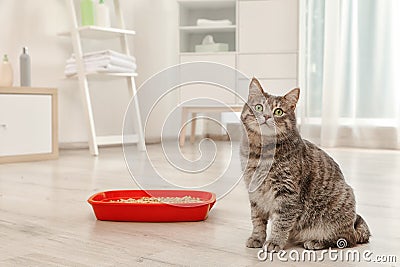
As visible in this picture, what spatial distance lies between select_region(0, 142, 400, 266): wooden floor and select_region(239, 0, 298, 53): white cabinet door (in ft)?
5.52

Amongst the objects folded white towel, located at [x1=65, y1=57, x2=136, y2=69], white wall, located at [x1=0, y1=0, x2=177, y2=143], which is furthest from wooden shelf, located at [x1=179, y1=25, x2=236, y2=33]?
folded white towel, located at [x1=65, y1=57, x2=136, y2=69]

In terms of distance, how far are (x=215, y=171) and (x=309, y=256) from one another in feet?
0.90

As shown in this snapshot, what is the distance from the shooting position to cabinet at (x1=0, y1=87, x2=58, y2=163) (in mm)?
2439

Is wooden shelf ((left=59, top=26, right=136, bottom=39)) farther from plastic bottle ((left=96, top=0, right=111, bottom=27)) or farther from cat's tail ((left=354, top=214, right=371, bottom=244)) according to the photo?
cat's tail ((left=354, top=214, right=371, bottom=244))

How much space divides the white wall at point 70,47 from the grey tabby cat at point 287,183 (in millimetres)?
2155

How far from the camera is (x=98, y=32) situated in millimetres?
2953

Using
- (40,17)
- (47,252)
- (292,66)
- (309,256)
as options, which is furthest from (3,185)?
(292,66)

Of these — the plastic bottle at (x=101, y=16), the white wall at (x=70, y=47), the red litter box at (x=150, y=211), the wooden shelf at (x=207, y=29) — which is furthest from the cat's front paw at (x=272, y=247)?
the wooden shelf at (x=207, y=29)

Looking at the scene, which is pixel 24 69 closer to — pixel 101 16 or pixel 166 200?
pixel 101 16

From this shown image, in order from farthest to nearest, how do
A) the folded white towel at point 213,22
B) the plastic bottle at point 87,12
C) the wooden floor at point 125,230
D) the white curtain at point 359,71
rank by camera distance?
1. the folded white towel at point 213,22
2. the white curtain at point 359,71
3. the plastic bottle at point 87,12
4. the wooden floor at point 125,230

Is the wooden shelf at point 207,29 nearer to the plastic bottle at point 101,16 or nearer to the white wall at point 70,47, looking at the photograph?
the white wall at point 70,47

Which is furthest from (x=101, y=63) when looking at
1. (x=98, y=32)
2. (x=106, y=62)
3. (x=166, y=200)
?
(x=166, y=200)

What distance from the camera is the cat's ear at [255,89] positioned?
3.09ft

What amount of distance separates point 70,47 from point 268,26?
1.24 meters
